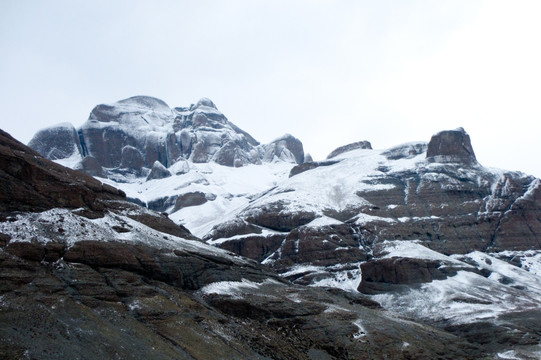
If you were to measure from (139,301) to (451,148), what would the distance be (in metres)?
151

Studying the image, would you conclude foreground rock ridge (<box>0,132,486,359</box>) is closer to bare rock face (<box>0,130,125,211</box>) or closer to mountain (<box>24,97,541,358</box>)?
bare rock face (<box>0,130,125,211</box>)

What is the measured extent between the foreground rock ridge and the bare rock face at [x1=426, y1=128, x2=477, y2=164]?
377 feet

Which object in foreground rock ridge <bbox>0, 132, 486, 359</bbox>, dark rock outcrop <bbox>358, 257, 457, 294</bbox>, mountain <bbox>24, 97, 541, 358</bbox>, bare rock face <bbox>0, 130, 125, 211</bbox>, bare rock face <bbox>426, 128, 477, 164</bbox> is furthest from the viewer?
bare rock face <bbox>426, 128, 477, 164</bbox>

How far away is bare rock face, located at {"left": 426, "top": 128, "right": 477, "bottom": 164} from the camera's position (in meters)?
176

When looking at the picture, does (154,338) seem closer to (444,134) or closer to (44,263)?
(44,263)

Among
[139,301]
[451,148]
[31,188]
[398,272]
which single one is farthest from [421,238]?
[31,188]

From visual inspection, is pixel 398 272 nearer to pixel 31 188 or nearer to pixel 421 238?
pixel 421 238

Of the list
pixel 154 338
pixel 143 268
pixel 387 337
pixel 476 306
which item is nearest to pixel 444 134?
pixel 476 306

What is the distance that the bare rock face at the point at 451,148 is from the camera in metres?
176

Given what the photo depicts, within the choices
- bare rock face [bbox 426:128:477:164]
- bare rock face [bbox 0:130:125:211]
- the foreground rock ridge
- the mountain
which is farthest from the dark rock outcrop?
bare rock face [bbox 426:128:477:164]

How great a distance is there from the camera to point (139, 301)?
50.8 metres

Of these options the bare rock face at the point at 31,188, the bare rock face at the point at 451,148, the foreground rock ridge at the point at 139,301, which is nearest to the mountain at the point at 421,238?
the bare rock face at the point at 451,148

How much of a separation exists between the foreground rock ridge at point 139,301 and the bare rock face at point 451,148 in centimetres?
11485

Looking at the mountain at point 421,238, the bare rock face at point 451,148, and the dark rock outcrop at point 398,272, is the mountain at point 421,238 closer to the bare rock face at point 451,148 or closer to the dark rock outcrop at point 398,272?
the dark rock outcrop at point 398,272
